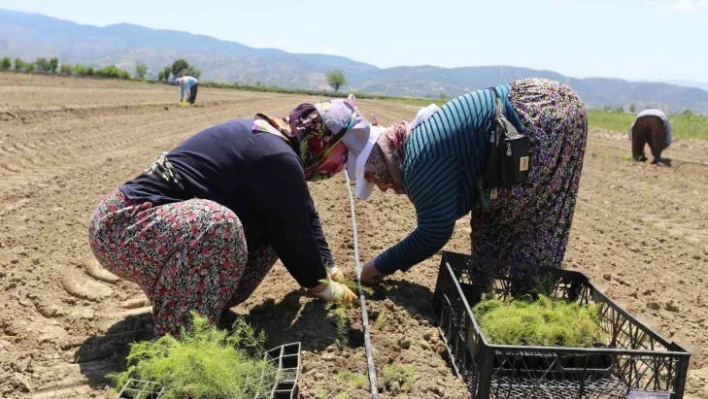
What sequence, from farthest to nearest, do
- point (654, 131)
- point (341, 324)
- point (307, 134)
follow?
1. point (654, 131)
2. point (341, 324)
3. point (307, 134)

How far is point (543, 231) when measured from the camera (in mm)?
3076

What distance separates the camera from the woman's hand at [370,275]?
3226 mm

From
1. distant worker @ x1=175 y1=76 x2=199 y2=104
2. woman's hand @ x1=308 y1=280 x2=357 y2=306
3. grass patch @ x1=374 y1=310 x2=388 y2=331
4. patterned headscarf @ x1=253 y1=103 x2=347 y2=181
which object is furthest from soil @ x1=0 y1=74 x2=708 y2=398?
distant worker @ x1=175 y1=76 x2=199 y2=104

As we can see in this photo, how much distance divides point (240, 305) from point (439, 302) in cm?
→ 113

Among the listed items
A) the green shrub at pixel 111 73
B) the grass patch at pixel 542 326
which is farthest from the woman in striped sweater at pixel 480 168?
the green shrub at pixel 111 73

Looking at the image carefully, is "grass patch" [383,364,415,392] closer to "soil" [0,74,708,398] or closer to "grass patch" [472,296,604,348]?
"soil" [0,74,708,398]

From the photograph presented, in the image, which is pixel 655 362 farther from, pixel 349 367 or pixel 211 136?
pixel 211 136

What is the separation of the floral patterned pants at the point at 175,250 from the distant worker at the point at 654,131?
434 inches

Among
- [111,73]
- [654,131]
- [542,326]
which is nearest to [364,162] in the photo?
[542,326]

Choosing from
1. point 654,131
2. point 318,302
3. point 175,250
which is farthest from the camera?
point 654,131

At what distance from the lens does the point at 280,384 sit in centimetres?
231

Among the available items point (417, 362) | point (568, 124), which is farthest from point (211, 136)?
point (568, 124)

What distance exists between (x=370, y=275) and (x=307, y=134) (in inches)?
38.3

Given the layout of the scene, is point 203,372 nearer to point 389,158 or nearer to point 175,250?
point 175,250
